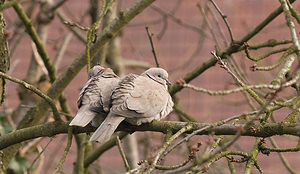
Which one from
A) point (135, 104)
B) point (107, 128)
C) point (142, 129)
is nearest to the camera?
point (107, 128)

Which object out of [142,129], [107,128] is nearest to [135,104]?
[142,129]

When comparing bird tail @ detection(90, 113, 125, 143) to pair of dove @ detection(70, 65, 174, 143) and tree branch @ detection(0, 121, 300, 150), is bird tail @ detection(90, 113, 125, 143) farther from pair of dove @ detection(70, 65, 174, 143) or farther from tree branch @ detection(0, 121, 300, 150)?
tree branch @ detection(0, 121, 300, 150)

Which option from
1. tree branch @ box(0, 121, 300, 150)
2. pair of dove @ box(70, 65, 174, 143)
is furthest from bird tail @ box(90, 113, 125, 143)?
tree branch @ box(0, 121, 300, 150)

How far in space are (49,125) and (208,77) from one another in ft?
17.7

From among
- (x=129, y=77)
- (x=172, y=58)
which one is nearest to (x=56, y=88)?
(x=129, y=77)

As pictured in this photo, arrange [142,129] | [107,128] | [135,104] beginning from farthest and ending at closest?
1. [135,104]
2. [142,129]
3. [107,128]

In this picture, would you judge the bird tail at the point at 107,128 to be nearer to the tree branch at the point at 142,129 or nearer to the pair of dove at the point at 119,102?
the pair of dove at the point at 119,102

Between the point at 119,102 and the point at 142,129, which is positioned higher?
the point at 119,102

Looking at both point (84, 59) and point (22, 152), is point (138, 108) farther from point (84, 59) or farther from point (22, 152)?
point (22, 152)

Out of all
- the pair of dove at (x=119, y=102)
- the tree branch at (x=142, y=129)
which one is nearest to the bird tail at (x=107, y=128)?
the pair of dove at (x=119, y=102)

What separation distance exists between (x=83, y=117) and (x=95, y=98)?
0.92ft

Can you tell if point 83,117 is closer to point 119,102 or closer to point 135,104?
point 119,102

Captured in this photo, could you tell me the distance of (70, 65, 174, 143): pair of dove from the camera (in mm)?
2846

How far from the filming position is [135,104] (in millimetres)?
3045
